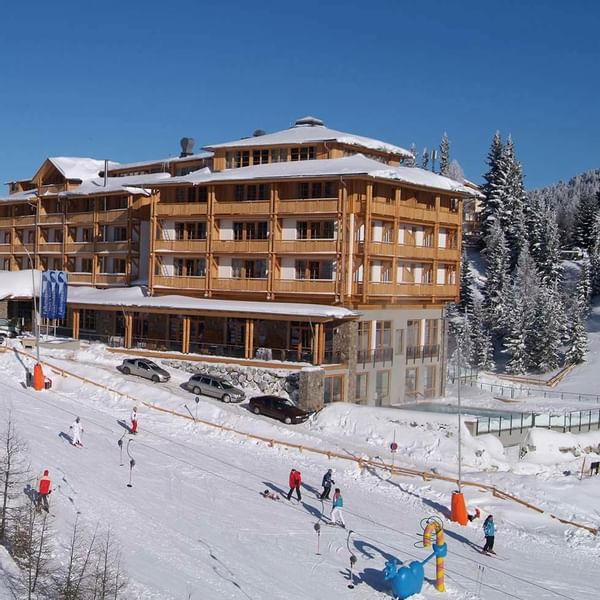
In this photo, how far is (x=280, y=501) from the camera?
28.0 meters

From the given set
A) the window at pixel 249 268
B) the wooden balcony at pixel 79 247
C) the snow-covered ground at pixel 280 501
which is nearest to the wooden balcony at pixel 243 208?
the window at pixel 249 268

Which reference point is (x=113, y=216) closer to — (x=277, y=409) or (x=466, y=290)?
(x=277, y=409)

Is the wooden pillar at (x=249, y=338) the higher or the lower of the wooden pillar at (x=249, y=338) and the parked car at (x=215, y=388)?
the higher

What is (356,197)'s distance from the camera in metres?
49.0

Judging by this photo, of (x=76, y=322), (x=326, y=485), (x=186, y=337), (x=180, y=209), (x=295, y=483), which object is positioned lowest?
(x=326, y=485)

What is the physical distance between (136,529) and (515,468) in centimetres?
2096

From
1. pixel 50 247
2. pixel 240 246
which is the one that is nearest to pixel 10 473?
pixel 240 246

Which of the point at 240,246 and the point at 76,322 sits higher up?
the point at 240,246

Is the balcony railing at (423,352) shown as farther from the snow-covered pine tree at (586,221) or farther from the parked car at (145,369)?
the snow-covered pine tree at (586,221)

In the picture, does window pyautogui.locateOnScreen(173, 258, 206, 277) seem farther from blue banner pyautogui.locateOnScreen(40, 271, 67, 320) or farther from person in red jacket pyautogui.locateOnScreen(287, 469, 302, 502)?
person in red jacket pyautogui.locateOnScreen(287, 469, 302, 502)

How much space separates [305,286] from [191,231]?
430 inches

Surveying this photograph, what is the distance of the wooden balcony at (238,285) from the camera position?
51.2 meters

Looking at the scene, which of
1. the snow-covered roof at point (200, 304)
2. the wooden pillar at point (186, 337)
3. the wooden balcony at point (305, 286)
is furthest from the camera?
the wooden pillar at point (186, 337)

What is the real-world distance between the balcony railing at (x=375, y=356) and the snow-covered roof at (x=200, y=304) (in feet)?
10.8
